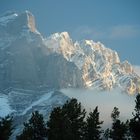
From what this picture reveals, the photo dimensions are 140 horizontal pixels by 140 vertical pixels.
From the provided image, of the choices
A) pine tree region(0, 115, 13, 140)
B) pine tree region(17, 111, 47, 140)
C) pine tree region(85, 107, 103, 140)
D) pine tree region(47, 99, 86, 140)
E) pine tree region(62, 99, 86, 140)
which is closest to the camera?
pine tree region(0, 115, 13, 140)

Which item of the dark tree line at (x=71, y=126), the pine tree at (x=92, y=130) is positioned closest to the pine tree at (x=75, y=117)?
the dark tree line at (x=71, y=126)

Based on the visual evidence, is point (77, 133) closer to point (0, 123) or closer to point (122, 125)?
point (122, 125)

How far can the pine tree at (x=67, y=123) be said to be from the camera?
3396 inches

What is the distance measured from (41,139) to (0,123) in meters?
17.5

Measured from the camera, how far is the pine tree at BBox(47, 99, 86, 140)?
86250 millimetres

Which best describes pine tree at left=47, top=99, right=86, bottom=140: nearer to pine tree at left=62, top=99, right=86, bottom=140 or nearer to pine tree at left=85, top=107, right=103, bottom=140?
pine tree at left=62, top=99, right=86, bottom=140

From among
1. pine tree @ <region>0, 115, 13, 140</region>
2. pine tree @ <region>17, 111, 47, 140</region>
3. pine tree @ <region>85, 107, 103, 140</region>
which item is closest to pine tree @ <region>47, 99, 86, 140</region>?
pine tree @ <region>85, 107, 103, 140</region>

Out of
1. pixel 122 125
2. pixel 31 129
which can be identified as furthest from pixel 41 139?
pixel 122 125

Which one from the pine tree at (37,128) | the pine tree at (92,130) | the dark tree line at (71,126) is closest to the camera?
the dark tree line at (71,126)

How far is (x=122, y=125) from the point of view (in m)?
100

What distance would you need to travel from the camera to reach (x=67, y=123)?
87.9m

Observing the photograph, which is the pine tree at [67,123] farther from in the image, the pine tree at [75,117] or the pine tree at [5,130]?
the pine tree at [5,130]

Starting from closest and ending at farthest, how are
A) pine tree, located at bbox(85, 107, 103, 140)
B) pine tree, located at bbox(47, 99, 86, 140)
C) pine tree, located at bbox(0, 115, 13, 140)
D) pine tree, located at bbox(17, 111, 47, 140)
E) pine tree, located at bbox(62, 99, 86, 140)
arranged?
pine tree, located at bbox(0, 115, 13, 140) → pine tree, located at bbox(47, 99, 86, 140) → pine tree, located at bbox(17, 111, 47, 140) → pine tree, located at bbox(62, 99, 86, 140) → pine tree, located at bbox(85, 107, 103, 140)

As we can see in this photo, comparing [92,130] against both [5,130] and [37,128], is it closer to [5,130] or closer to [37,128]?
[37,128]
